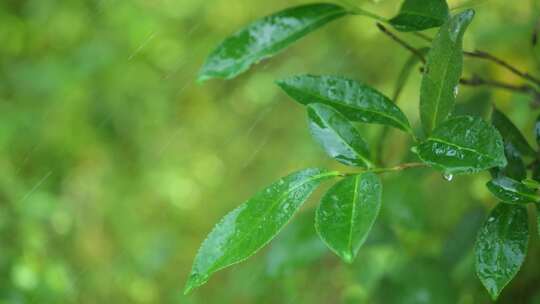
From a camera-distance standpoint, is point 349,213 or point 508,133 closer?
point 349,213

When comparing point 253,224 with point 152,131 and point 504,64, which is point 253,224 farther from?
point 152,131

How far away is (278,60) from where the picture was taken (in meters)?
2.06

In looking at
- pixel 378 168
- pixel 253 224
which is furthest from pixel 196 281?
pixel 378 168

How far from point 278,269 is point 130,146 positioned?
0.98 metres

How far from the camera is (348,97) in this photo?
61 cm

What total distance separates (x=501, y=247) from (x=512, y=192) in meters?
0.04

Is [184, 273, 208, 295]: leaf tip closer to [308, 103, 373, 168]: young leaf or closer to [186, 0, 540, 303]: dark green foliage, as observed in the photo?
[186, 0, 540, 303]: dark green foliage

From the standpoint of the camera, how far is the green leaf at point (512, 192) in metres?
0.53

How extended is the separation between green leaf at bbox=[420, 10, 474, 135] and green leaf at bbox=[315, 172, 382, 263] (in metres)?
0.07

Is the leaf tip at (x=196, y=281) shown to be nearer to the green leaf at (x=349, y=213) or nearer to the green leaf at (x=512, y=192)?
the green leaf at (x=349, y=213)

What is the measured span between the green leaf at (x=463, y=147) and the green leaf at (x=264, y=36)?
189mm

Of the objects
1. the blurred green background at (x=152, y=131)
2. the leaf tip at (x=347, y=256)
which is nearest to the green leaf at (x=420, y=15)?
the leaf tip at (x=347, y=256)

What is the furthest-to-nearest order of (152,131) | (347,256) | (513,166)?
1. (152,131)
2. (513,166)
3. (347,256)

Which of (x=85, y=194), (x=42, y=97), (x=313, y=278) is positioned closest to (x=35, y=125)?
(x=42, y=97)
